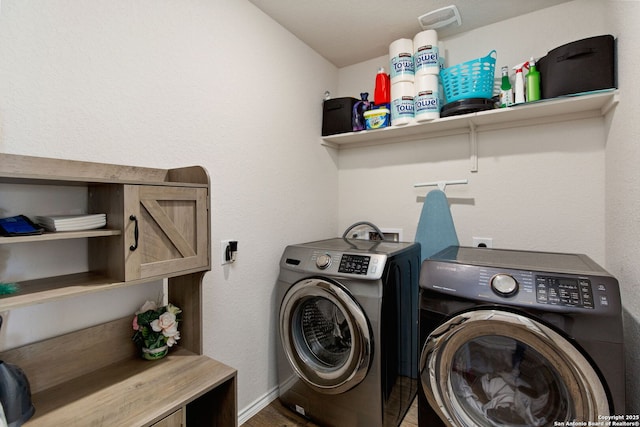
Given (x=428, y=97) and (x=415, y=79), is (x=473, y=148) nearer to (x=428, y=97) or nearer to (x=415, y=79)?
(x=428, y=97)

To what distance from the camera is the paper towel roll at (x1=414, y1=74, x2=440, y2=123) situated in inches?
75.1

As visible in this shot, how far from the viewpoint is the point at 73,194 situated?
109cm

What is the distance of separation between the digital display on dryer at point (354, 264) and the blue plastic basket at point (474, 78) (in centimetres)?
120

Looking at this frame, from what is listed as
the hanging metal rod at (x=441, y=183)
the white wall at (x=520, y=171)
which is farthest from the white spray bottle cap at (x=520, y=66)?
the hanging metal rod at (x=441, y=183)

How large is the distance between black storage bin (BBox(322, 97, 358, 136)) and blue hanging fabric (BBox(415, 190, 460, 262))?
828 millimetres

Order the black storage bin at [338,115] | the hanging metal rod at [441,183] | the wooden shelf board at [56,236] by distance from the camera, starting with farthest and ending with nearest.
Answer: the black storage bin at [338,115] < the hanging metal rod at [441,183] < the wooden shelf board at [56,236]

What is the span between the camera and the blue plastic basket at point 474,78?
176cm

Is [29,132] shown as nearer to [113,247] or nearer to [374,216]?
[113,247]

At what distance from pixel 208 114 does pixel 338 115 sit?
1.07 meters

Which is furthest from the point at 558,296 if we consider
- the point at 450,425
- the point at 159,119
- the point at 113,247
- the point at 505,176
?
the point at 159,119

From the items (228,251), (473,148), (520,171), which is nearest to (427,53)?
(473,148)

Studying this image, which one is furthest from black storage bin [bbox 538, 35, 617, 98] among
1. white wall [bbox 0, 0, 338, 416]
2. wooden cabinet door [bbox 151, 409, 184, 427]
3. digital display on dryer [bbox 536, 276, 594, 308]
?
wooden cabinet door [bbox 151, 409, 184, 427]

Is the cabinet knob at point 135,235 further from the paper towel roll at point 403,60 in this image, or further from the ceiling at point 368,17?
the paper towel roll at point 403,60

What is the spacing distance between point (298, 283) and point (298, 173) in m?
0.84
